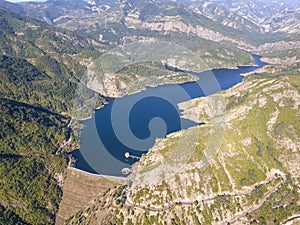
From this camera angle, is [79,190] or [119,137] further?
[119,137]

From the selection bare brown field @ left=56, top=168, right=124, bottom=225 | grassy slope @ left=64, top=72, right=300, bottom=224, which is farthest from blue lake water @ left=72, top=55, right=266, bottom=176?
grassy slope @ left=64, top=72, right=300, bottom=224

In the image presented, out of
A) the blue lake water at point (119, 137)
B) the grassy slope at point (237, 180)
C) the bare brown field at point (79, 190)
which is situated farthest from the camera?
the blue lake water at point (119, 137)

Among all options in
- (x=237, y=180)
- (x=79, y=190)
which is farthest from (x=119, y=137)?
(x=237, y=180)

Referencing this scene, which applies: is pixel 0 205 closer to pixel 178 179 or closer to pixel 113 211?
pixel 113 211

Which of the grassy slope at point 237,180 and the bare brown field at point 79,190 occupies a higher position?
the grassy slope at point 237,180

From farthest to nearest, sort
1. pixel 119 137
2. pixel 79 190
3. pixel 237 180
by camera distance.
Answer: pixel 119 137
pixel 79 190
pixel 237 180

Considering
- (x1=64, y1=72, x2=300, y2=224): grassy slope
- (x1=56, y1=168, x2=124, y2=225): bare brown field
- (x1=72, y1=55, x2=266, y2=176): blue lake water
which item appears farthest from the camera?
(x1=72, y1=55, x2=266, y2=176): blue lake water

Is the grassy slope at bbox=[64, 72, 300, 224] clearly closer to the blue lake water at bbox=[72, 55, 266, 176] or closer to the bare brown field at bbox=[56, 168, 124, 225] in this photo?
the bare brown field at bbox=[56, 168, 124, 225]

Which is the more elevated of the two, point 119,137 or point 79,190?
point 119,137

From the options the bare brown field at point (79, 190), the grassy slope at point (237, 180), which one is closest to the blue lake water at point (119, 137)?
the bare brown field at point (79, 190)

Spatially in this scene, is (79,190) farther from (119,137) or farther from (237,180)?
(237,180)

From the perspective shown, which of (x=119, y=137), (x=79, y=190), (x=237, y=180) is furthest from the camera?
(x=119, y=137)

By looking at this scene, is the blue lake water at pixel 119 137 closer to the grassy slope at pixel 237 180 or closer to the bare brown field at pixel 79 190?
the bare brown field at pixel 79 190
